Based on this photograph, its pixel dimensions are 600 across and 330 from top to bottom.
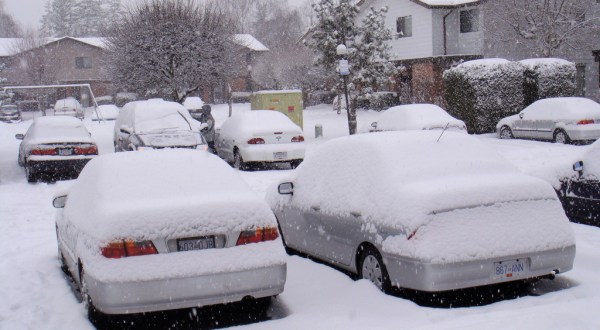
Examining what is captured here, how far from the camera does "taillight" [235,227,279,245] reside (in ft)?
17.7

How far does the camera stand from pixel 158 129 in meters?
16.1

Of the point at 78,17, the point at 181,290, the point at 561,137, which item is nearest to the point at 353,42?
the point at 561,137

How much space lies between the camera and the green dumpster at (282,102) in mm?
24062

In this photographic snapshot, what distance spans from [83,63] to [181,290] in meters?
60.0

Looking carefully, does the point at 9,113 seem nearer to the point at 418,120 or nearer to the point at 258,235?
the point at 418,120

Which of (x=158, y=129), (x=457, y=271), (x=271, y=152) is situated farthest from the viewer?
(x=271, y=152)

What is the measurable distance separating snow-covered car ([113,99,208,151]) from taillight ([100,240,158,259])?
1052cm

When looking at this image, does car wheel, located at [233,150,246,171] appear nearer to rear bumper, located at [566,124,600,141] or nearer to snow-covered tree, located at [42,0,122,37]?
rear bumper, located at [566,124,600,141]

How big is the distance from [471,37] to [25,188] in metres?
28.1

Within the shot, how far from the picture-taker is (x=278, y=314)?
5.87m

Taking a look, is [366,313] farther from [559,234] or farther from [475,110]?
[475,110]

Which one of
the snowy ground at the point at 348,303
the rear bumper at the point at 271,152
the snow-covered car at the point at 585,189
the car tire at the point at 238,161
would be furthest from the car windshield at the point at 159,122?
the snow-covered car at the point at 585,189

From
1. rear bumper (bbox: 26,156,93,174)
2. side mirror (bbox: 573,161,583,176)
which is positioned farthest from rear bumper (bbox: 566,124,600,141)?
rear bumper (bbox: 26,156,93,174)

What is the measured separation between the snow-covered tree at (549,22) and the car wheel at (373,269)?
26.8 metres
